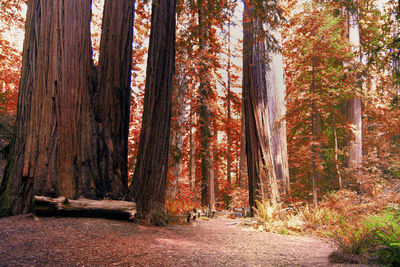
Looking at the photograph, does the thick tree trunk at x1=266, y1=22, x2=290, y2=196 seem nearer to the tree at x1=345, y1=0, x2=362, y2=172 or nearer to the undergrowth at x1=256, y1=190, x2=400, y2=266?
the undergrowth at x1=256, y1=190, x2=400, y2=266

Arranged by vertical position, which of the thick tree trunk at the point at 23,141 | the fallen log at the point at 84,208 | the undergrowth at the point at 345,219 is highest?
the thick tree trunk at the point at 23,141

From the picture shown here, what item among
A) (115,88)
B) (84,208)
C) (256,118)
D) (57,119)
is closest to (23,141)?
(57,119)

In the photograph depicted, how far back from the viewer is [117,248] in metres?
2.89

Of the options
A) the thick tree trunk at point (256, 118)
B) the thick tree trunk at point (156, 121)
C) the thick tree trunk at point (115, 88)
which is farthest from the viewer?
the thick tree trunk at point (256, 118)

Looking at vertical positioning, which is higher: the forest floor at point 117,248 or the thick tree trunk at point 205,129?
the thick tree trunk at point 205,129

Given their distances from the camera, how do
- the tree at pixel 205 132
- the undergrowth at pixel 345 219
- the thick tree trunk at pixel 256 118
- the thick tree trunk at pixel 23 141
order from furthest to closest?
the tree at pixel 205 132 → the thick tree trunk at pixel 256 118 → the thick tree trunk at pixel 23 141 → the undergrowth at pixel 345 219

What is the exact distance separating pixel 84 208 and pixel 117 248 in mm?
A: 1269

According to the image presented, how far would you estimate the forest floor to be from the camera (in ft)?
8.12

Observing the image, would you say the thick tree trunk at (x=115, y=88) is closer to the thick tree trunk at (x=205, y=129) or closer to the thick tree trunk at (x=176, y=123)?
the thick tree trunk at (x=176, y=123)

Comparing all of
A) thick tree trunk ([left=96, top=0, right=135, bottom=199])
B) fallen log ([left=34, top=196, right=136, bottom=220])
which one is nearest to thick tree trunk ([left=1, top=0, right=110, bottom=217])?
thick tree trunk ([left=96, top=0, right=135, bottom=199])

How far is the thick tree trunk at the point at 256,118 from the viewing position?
23.6 ft

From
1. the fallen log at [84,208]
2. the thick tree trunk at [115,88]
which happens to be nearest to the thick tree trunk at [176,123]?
the thick tree trunk at [115,88]

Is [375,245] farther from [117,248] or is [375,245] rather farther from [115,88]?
[115,88]

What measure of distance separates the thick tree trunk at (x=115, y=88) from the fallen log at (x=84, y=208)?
1.20 ft
